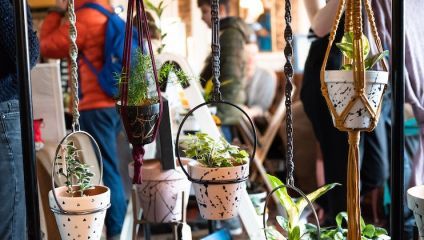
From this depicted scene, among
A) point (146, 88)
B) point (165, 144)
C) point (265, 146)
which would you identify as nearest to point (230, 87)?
point (265, 146)

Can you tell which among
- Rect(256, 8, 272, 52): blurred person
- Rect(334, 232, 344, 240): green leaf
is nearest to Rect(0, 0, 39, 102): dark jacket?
Rect(334, 232, 344, 240): green leaf

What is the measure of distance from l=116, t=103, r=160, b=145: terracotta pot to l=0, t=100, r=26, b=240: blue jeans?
34 cm

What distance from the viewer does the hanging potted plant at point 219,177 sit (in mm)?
1095

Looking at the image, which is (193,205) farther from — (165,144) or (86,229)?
(86,229)

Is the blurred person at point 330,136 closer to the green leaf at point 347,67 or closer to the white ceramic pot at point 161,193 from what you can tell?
the white ceramic pot at point 161,193

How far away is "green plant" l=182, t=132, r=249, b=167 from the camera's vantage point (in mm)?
1129

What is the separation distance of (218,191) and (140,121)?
225 mm

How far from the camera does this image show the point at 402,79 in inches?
37.0

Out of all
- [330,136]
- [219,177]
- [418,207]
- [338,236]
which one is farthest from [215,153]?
[330,136]

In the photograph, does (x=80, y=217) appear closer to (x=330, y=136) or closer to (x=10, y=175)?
(x=10, y=175)

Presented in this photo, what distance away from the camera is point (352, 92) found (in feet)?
2.90

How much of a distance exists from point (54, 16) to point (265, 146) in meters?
1.90

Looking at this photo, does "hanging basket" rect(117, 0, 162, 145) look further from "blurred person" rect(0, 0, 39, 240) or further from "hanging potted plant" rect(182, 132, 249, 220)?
"blurred person" rect(0, 0, 39, 240)

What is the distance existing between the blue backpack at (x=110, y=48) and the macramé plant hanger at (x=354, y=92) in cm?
158
